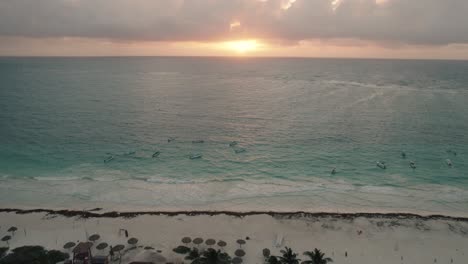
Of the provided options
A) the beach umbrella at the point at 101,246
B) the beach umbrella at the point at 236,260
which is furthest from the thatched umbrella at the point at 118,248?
the beach umbrella at the point at 236,260

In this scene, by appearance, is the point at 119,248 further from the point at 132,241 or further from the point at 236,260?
the point at 236,260

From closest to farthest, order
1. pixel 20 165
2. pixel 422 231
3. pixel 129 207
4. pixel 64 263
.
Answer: pixel 64 263
pixel 422 231
pixel 129 207
pixel 20 165

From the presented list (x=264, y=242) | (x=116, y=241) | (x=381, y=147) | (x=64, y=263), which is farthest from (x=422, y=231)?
(x=64, y=263)

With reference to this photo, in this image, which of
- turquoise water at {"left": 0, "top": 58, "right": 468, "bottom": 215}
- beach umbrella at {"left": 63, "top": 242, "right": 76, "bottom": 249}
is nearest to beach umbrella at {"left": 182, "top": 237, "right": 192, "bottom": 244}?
turquoise water at {"left": 0, "top": 58, "right": 468, "bottom": 215}

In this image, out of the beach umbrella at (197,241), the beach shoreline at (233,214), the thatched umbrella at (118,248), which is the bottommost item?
the thatched umbrella at (118,248)

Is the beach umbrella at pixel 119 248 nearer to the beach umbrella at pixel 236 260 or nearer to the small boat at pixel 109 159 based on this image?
the beach umbrella at pixel 236 260

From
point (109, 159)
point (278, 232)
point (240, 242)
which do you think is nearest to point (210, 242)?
point (240, 242)

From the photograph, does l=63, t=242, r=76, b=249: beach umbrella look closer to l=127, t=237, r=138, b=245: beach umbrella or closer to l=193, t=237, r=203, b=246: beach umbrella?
l=127, t=237, r=138, b=245: beach umbrella

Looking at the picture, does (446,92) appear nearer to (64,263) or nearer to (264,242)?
(264,242)
